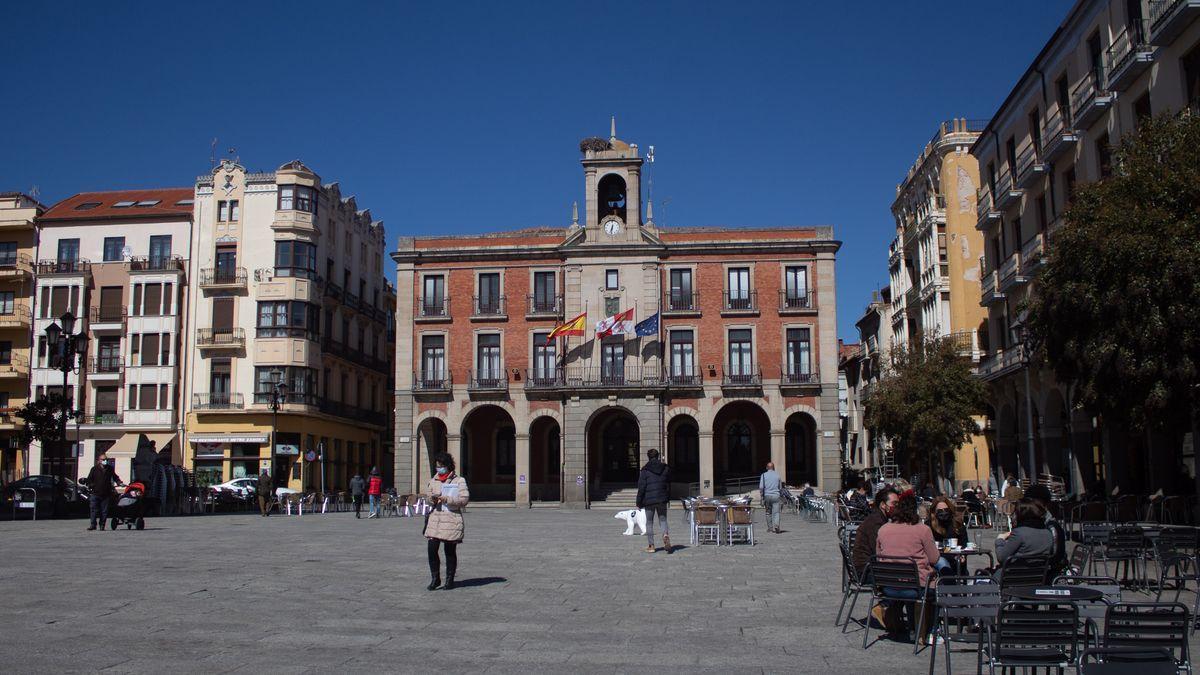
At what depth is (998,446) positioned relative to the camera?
40625mm

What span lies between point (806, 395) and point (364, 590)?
37.8 m

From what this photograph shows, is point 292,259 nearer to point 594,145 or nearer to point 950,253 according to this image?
point 594,145

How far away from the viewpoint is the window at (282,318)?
53844mm

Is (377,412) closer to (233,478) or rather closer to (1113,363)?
(233,478)

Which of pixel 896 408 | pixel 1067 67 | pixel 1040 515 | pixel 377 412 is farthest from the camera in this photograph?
pixel 377 412

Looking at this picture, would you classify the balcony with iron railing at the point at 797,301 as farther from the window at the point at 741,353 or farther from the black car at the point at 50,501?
the black car at the point at 50,501

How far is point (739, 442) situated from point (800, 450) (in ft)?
10.3

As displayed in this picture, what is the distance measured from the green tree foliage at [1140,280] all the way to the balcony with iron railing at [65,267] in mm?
50111

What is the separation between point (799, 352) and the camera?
50062mm

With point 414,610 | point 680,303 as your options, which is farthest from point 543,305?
point 414,610

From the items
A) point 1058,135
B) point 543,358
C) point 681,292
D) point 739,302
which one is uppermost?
point 1058,135

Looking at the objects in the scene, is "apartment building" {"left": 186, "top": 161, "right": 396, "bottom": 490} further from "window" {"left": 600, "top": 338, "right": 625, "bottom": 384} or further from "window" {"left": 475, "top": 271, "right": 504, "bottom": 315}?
→ "window" {"left": 600, "top": 338, "right": 625, "bottom": 384}

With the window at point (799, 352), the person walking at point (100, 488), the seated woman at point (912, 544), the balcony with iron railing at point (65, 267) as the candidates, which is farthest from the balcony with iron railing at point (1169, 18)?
the balcony with iron railing at point (65, 267)

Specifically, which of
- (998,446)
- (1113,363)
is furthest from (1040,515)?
(998,446)
